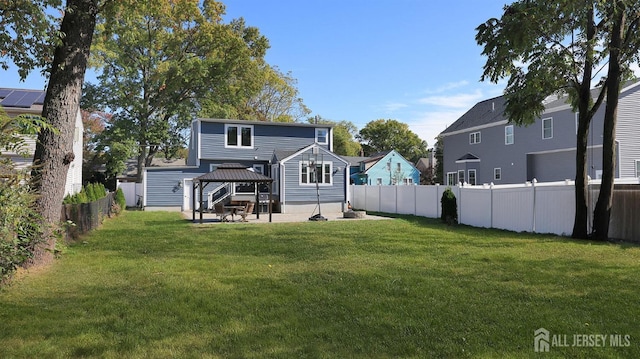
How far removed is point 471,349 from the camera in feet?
12.9

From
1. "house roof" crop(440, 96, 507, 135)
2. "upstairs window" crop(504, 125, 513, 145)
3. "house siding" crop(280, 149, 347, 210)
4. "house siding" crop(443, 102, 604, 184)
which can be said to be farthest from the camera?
"house roof" crop(440, 96, 507, 135)

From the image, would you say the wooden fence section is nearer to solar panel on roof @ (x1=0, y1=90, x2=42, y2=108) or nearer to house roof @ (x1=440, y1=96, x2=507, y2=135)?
house roof @ (x1=440, y1=96, x2=507, y2=135)

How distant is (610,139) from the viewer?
37.3ft

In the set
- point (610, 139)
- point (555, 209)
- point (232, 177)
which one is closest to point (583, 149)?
point (610, 139)

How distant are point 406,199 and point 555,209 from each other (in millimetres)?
9417

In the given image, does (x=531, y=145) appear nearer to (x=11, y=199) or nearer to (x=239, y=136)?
(x=239, y=136)

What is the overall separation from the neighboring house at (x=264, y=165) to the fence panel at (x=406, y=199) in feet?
12.7

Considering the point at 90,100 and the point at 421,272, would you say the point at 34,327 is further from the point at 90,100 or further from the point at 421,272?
the point at 90,100

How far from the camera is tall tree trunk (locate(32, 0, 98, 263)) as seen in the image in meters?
7.92

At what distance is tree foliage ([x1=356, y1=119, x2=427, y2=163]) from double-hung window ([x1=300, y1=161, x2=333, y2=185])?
44978 mm

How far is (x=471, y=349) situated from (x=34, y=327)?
463cm

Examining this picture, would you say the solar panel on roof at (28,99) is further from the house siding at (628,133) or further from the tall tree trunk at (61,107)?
the house siding at (628,133)

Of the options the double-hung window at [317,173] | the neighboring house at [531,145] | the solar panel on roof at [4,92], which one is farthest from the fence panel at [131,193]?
the neighboring house at [531,145]

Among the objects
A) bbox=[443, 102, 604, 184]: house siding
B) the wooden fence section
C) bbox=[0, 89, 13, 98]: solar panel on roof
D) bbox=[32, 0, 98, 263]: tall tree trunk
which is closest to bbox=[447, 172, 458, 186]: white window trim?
bbox=[443, 102, 604, 184]: house siding
